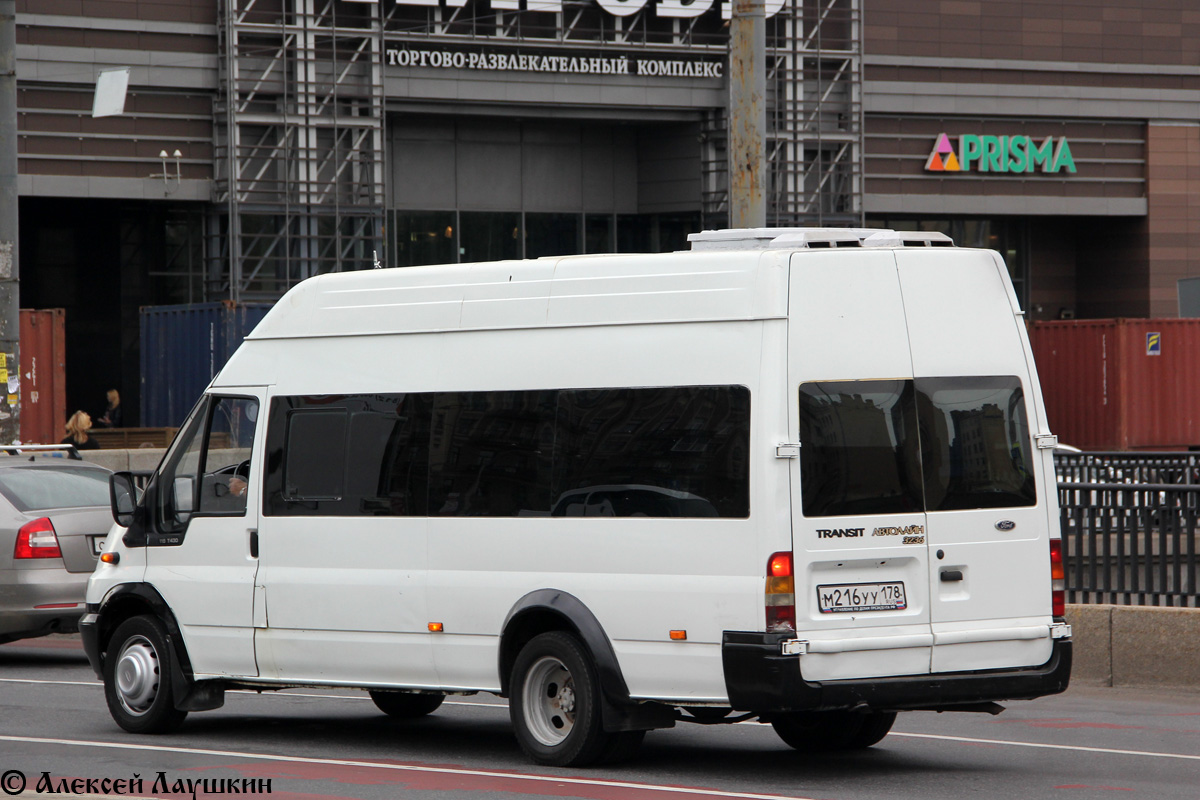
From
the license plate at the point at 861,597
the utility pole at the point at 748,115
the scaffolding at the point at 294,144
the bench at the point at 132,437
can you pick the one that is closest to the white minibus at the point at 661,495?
the license plate at the point at 861,597

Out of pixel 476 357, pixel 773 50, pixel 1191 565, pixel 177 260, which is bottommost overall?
pixel 1191 565

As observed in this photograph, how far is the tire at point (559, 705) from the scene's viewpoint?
8438 millimetres

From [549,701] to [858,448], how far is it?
1.97 meters

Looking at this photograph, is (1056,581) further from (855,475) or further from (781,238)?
(781,238)

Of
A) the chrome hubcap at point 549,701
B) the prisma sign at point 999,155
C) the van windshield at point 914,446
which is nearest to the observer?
the van windshield at point 914,446

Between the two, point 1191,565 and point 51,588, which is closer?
point 1191,565

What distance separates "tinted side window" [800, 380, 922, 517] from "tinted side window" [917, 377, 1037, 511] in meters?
0.09

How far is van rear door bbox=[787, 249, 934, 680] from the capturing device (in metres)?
8.00

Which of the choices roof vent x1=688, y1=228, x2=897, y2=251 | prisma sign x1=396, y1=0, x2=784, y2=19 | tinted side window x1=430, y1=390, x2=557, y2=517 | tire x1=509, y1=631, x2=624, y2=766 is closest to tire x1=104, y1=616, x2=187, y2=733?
tinted side window x1=430, y1=390, x2=557, y2=517

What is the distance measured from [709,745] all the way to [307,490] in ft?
8.41

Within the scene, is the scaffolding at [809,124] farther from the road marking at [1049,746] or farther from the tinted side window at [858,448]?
the tinted side window at [858,448]

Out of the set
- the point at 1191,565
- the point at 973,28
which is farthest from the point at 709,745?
the point at 973,28

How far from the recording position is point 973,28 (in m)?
40.6

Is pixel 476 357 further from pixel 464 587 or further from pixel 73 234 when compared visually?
pixel 73 234
